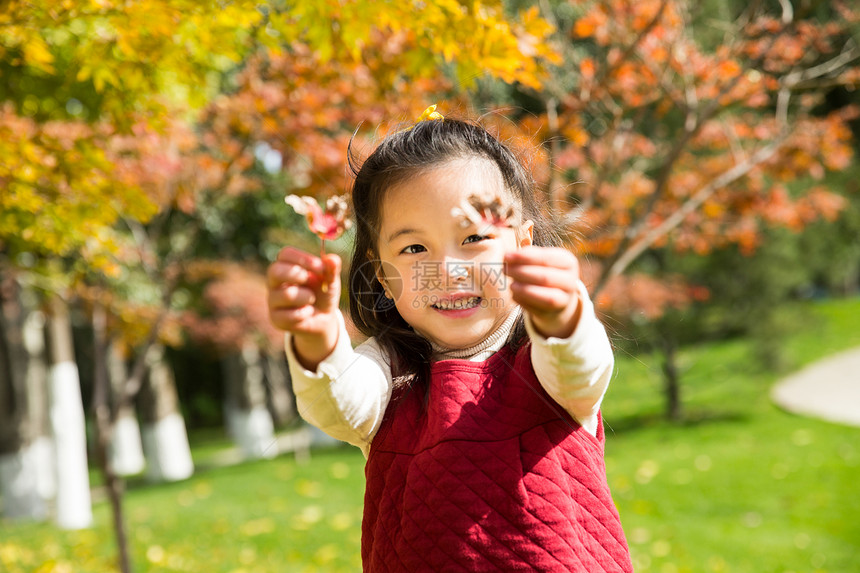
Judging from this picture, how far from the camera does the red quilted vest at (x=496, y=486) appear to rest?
3.85ft

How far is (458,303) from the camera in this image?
1244 millimetres

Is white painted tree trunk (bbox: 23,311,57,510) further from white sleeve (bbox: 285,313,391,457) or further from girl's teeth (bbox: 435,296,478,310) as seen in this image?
girl's teeth (bbox: 435,296,478,310)

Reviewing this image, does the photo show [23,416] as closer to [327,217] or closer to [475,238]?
[475,238]

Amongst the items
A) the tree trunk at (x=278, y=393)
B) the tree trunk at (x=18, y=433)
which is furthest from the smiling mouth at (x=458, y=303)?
the tree trunk at (x=278, y=393)

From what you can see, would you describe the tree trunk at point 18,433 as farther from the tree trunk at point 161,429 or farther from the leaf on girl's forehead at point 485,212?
the leaf on girl's forehead at point 485,212

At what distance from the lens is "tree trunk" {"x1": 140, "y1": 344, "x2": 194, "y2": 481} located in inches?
526

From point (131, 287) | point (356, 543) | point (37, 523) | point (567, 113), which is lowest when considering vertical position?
point (356, 543)

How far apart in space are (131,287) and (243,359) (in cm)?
575

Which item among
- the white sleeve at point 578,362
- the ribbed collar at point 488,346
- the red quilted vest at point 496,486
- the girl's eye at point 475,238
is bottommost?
the red quilted vest at point 496,486

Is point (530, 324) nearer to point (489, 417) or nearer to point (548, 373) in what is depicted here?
point (548, 373)

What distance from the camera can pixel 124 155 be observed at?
19.6 feet

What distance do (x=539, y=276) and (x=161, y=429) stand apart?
13.7 meters

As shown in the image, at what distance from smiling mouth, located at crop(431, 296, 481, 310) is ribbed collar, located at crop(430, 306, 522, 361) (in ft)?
0.30

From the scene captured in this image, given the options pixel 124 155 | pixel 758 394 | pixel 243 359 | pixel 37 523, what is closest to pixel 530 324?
pixel 124 155
